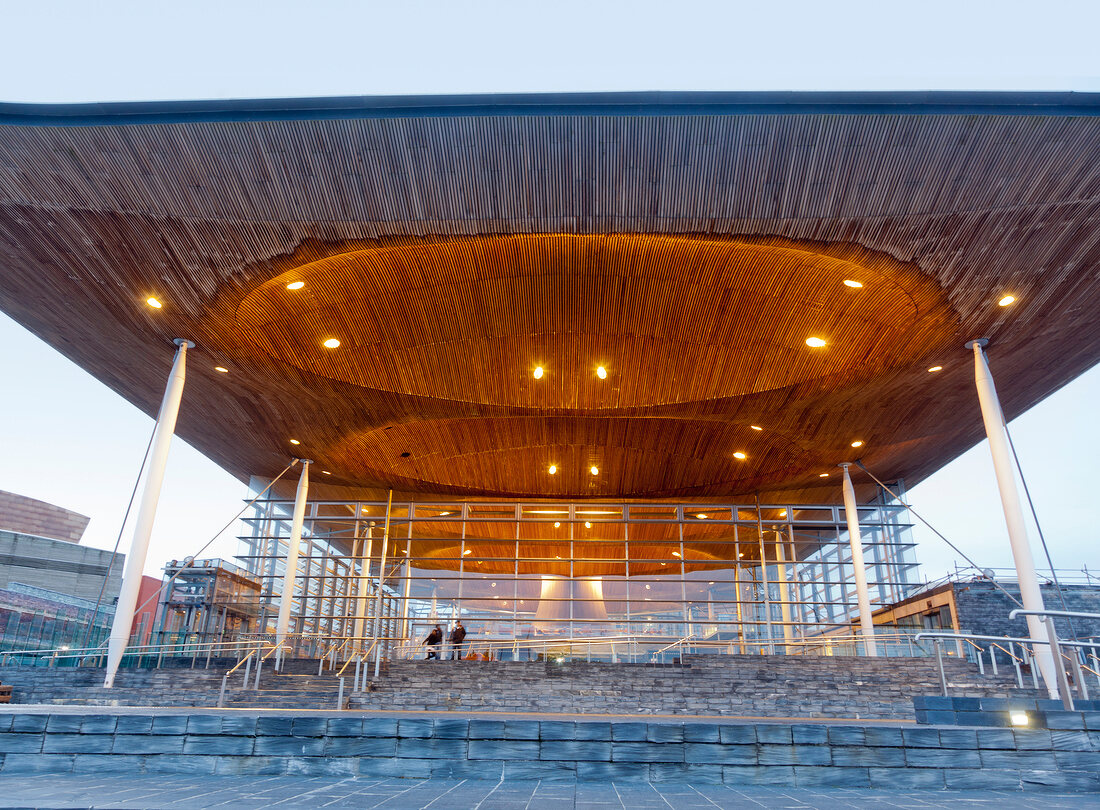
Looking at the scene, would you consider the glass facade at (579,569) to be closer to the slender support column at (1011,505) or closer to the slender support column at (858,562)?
the slender support column at (858,562)

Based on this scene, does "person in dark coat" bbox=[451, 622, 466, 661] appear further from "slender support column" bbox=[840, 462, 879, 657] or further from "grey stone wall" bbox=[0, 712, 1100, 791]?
"grey stone wall" bbox=[0, 712, 1100, 791]

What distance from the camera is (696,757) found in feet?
19.0

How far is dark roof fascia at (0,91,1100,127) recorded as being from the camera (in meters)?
9.66

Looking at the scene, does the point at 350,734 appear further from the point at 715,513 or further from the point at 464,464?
the point at 715,513

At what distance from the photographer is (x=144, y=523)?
1532cm

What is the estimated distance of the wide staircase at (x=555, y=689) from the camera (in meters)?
13.3

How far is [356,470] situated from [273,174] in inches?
579

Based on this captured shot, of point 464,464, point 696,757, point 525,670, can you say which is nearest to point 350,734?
point 696,757

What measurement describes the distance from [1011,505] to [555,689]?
9.75m

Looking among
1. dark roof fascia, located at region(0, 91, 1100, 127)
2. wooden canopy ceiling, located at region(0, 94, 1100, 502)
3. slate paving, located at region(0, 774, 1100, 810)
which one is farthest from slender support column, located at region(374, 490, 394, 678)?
slate paving, located at region(0, 774, 1100, 810)

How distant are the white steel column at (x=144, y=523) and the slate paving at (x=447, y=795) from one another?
1036 centimetres

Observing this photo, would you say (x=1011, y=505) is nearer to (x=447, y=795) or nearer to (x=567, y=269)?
(x=567, y=269)

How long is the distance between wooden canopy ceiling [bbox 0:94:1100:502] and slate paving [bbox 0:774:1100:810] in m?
8.01

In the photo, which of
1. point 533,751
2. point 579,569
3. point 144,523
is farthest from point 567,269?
point 579,569
